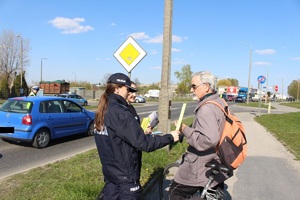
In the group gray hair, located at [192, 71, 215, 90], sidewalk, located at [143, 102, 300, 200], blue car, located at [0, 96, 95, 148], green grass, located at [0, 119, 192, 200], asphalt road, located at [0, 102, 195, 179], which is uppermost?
gray hair, located at [192, 71, 215, 90]

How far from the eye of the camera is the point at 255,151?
9.09 metres

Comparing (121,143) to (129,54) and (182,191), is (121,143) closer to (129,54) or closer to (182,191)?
(182,191)

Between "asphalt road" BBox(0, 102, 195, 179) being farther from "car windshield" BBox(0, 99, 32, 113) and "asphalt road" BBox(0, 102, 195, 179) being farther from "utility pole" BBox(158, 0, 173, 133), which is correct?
"utility pole" BBox(158, 0, 173, 133)

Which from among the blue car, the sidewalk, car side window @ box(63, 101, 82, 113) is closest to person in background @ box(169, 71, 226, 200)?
the sidewalk

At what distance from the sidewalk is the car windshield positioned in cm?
503

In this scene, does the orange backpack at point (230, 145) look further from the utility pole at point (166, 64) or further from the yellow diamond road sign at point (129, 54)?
the utility pole at point (166, 64)

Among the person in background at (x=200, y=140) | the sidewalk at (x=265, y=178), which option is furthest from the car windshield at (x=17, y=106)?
the person in background at (x=200, y=140)

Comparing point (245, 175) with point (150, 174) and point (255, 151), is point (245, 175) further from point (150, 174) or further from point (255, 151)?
point (255, 151)

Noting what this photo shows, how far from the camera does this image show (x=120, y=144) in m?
2.51

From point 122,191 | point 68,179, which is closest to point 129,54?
point 68,179

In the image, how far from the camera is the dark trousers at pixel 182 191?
305 centimetres

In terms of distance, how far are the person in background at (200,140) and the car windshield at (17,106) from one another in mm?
6709

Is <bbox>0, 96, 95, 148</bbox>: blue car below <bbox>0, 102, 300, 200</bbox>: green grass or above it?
above

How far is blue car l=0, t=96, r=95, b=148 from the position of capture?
8484 millimetres
